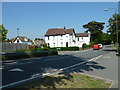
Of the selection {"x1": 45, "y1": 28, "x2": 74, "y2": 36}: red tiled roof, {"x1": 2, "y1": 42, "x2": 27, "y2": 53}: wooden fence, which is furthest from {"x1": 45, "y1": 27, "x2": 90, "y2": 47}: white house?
{"x1": 2, "y1": 42, "x2": 27, "y2": 53}: wooden fence

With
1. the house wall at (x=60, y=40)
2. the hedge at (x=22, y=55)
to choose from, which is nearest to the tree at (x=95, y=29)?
the house wall at (x=60, y=40)

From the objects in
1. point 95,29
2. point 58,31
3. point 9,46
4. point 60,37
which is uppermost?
point 95,29

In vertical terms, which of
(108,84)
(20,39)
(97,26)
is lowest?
(108,84)

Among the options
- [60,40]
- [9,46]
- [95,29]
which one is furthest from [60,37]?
[95,29]

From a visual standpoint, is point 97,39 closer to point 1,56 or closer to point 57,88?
point 1,56

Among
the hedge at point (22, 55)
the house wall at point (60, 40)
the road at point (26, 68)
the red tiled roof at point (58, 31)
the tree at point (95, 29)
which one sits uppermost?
the tree at point (95, 29)

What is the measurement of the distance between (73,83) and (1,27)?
51.6 metres

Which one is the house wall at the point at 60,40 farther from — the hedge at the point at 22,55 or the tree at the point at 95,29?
the hedge at the point at 22,55

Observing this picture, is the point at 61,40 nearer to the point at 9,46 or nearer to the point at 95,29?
the point at 9,46

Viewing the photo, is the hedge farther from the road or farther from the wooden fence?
the wooden fence

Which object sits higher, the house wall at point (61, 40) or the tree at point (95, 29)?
the tree at point (95, 29)

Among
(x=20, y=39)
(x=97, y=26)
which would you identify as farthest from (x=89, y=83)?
(x=97, y=26)

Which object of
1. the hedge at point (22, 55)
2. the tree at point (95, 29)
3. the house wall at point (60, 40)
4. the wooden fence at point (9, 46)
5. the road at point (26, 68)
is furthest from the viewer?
the tree at point (95, 29)

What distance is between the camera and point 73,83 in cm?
736
